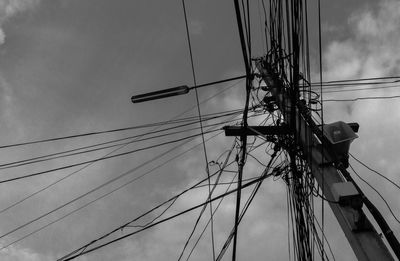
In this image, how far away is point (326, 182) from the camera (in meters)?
3.36

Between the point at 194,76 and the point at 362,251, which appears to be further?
the point at 194,76

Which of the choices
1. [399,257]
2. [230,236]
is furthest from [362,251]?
[230,236]

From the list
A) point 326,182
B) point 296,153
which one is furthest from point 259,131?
point 326,182

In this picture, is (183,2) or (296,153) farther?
(296,153)

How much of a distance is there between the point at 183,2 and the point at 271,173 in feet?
8.50

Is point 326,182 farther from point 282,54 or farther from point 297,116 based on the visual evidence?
point 282,54

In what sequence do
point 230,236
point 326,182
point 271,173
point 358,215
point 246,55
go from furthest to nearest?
1. point 271,173
2. point 230,236
3. point 246,55
4. point 326,182
5. point 358,215

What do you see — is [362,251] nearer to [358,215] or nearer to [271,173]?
[358,215]

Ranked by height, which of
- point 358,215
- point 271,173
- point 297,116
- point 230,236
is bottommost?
point 230,236

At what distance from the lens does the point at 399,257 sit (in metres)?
2.54

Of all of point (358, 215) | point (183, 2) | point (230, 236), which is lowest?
point (230, 236)

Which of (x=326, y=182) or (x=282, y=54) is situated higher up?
(x=282, y=54)

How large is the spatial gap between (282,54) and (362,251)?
3.06 meters

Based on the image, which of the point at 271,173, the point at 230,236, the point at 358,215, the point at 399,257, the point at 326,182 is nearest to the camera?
the point at 399,257
